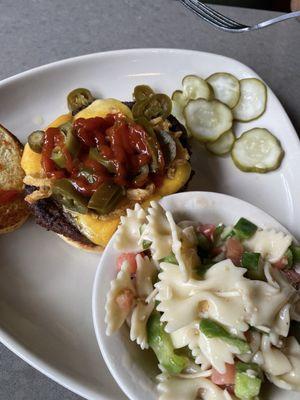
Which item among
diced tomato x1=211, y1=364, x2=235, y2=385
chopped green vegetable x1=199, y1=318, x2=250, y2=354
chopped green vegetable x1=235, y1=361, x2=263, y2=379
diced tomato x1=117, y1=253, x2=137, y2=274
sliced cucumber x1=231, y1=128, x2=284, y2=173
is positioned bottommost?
diced tomato x1=211, y1=364, x2=235, y2=385

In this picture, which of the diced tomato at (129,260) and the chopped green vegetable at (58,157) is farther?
the chopped green vegetable at (58,157)

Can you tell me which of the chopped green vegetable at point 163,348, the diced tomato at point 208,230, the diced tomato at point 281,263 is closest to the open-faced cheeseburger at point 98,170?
the diced tomato at point 208,230

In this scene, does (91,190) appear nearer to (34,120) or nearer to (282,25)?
(34,120)

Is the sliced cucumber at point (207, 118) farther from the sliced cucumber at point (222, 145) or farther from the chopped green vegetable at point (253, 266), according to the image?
the chopped green vegetable at point (253, 266)

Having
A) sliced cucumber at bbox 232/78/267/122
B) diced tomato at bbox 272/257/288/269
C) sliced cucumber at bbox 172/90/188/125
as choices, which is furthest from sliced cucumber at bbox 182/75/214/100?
diced tomato at bbox 272/257/288/269

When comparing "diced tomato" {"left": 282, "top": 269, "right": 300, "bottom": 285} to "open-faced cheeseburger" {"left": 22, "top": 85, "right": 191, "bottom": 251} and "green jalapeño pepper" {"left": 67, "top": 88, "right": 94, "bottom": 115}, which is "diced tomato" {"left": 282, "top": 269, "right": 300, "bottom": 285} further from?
"green jalapeño pepper" {"left": 67, "top": 88, "right": 94, "bottom": 115}

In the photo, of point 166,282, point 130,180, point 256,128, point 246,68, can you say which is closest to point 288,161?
point 256,128
